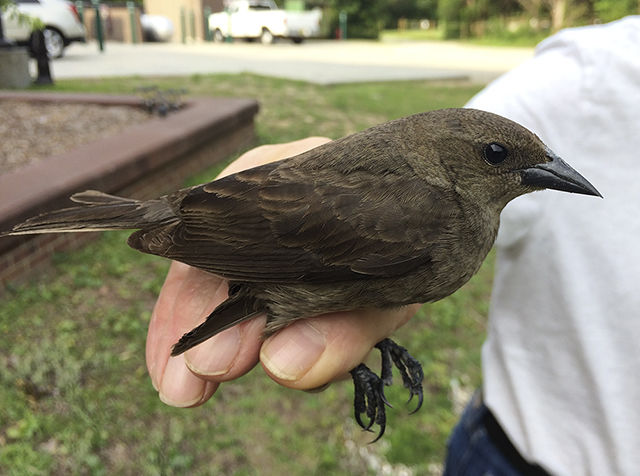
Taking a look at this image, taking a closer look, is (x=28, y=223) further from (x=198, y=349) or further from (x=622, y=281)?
(x=622, y=281)

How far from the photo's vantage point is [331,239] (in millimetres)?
1977

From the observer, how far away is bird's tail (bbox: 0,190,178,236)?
7.29 ft

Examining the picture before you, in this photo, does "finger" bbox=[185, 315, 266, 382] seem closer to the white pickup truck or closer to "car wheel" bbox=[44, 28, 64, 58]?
"car wheel" bbox=[44, 28, 64, 58]

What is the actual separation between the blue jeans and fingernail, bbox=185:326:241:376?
1.44 metres

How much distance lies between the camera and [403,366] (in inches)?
94.2

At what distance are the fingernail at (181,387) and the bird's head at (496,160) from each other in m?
1.28

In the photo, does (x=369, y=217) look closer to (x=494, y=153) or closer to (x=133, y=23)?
(x=494, y=153)

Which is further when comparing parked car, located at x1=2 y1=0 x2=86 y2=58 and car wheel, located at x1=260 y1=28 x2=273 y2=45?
car wheel, located at x1=260 y1=28 x2=273 y2=45

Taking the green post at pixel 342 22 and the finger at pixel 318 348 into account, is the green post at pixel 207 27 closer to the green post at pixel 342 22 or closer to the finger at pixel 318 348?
the green post at pixel 342 22

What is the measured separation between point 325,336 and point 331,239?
367 mm

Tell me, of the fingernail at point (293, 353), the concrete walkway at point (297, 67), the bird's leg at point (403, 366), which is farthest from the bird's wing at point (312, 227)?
the concrete walkway at point (297, 67)

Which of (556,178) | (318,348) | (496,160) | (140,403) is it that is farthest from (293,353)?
(140,403)

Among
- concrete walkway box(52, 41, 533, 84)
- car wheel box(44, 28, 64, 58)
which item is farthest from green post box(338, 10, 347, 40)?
car wheel box(44, 28, 64, 58)

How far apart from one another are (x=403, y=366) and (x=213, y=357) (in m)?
0.87
